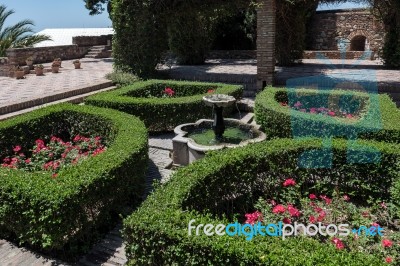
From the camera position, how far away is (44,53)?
673 inches

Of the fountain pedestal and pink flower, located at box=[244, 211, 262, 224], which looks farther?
the fountain pedestal

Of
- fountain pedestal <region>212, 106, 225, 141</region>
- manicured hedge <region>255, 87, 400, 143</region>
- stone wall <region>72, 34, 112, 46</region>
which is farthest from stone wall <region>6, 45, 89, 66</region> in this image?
manicured hedge <region>255, 87, 400, 143</region>

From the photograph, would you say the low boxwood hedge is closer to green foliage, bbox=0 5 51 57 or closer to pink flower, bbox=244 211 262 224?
pink flower, bbox=244 211 262 224

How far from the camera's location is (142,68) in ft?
39.9

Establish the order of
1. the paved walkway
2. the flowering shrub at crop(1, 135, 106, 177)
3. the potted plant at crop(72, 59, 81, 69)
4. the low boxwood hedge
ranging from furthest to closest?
the potted plant at crop(72, 59, 81, 69)
the paved walkway
the low boxwood hedge
the flowering shrub at crop(1, 135, 106, 177)

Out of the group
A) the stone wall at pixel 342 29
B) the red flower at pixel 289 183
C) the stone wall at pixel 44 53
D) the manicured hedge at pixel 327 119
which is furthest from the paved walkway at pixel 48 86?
the stone wall at pixel 342 29

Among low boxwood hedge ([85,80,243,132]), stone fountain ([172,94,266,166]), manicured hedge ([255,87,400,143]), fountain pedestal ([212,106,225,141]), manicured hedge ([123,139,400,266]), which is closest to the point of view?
manicured hedge ([123,139,400,266])

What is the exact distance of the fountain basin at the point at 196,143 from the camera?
576 cm

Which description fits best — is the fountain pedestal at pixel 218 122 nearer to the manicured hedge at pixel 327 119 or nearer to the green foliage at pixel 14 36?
the manicured hedge at pixel 327 119

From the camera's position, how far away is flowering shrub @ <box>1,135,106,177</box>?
17.0 ft

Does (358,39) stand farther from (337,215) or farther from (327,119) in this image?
(337,215)

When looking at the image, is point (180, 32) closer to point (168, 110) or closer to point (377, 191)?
point (168, 110)

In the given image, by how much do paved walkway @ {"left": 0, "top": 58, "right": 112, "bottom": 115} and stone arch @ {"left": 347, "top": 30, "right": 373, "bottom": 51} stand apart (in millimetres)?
12490

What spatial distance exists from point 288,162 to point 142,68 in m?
8.63
